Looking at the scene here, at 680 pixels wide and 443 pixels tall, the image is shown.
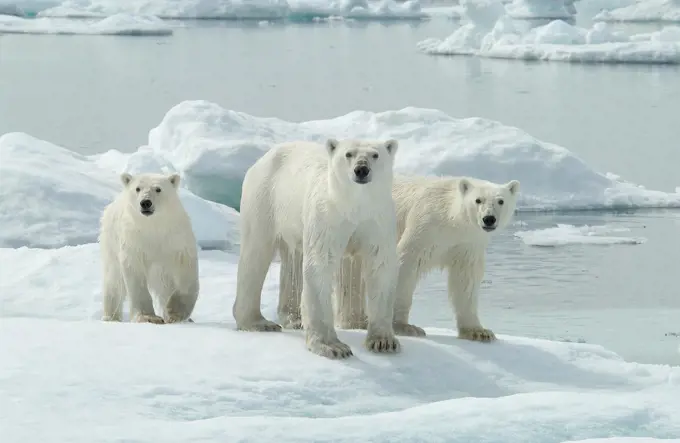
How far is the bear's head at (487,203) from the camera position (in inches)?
218

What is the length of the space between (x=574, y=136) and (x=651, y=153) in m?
2.35

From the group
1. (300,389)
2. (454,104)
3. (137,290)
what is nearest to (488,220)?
(300,389)

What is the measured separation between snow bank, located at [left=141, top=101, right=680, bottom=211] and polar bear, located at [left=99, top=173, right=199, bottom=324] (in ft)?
21.3

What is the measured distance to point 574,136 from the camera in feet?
67.6

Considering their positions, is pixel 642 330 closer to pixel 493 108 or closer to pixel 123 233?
pixel 123 233

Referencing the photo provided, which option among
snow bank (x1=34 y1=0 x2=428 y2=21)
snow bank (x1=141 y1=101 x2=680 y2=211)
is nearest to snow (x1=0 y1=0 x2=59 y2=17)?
snow bank (x1=34 y1=0 x2=428 y2=21)

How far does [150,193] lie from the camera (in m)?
5.99

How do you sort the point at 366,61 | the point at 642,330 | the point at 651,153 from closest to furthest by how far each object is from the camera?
the point at 642,330, the point at 651,153, the point at 366,61

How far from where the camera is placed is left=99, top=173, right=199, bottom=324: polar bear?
605 centimetres

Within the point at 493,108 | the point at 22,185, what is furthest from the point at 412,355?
the point at 493,108

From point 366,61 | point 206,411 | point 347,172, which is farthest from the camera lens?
point 366,61

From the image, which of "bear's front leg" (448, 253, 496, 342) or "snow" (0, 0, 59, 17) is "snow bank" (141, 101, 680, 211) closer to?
"bear's front leg" (448, 253, 496, 342)

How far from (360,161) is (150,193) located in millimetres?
1624

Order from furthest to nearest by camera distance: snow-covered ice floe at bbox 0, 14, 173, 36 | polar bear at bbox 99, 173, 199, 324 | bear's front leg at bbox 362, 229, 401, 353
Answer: snow-covered ice floe at bbox 0, 14, 173, 36
polar bear at bbox 99, 173, 199, 324
bear's front leg at bbox 362, 229, 401, 353
